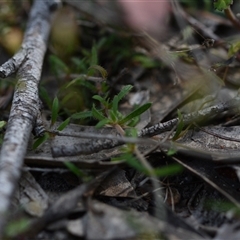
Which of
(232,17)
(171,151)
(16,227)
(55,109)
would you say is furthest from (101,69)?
(16,227)

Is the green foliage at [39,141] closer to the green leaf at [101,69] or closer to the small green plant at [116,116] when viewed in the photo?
the small green plant at [116,116]

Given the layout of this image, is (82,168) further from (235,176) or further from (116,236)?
(235,176)

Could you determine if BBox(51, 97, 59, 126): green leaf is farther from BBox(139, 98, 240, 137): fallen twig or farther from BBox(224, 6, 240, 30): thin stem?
BBox(224, 6, 240, 30): thin stem

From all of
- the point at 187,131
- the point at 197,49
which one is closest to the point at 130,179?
the point at 187,131

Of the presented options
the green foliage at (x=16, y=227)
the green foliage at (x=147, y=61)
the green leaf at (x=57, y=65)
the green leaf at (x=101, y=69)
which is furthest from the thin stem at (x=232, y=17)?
the green foliage at (x=16, y=227)

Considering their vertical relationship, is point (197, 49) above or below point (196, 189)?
above

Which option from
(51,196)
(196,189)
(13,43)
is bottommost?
(196,189)

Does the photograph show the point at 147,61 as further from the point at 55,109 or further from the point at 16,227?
the point at 16,227

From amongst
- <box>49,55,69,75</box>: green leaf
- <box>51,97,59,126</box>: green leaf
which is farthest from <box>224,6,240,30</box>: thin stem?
<box>51,97,59,126</box>: green leaf
